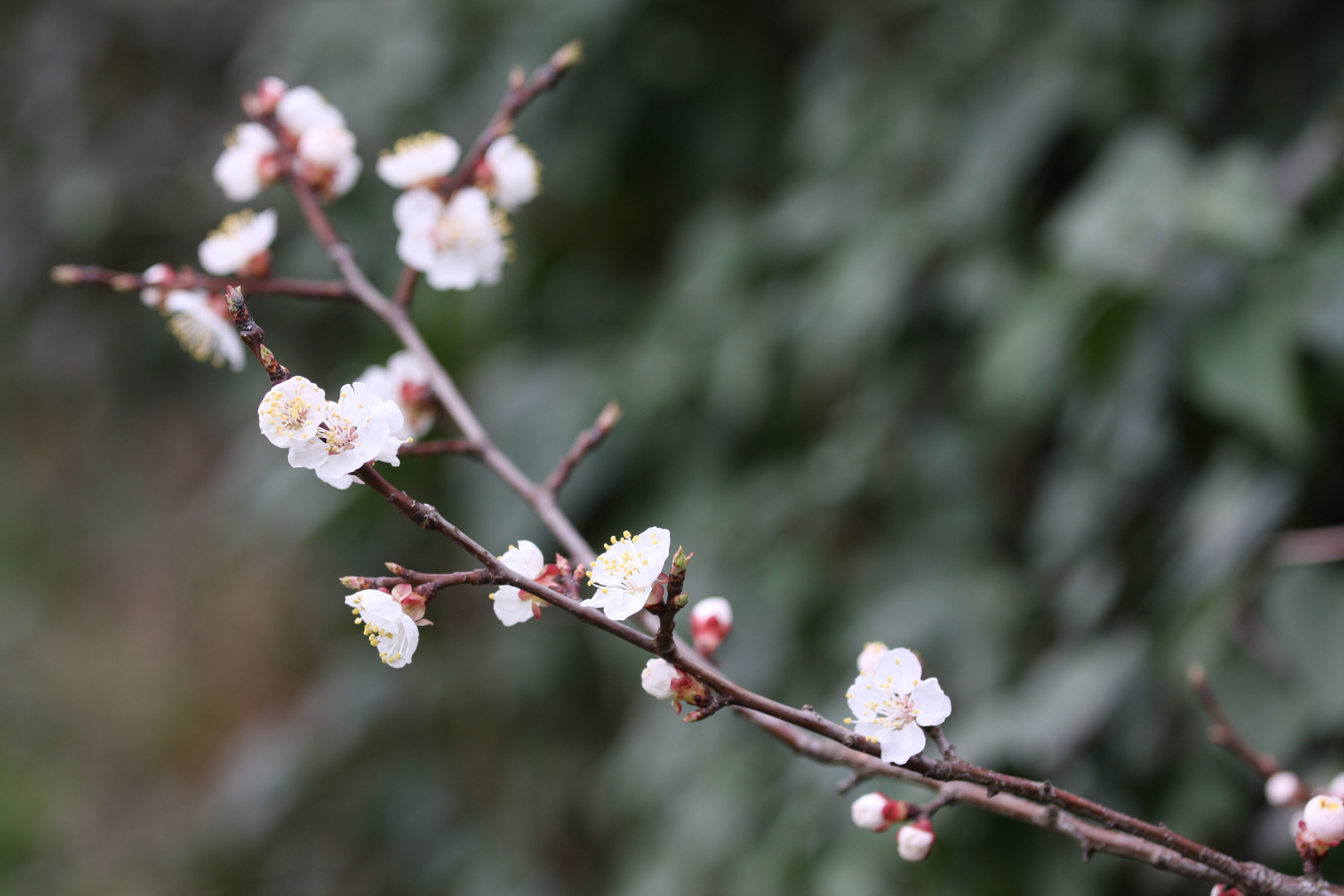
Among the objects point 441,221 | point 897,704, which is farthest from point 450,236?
point 897,704

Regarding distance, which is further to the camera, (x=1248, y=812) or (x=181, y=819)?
(x=181, y=819)

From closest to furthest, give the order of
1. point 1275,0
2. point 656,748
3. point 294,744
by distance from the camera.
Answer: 1. point 1275,0
2. point 656,748
3. point 294,744

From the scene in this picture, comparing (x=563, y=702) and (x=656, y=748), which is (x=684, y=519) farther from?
(x=563, y=702)

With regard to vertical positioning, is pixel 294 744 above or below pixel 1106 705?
above

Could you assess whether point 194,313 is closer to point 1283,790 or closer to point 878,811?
point 878,811

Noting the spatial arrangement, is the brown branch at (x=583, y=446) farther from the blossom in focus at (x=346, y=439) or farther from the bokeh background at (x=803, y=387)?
the blossom in focus at (x=346, y=439)

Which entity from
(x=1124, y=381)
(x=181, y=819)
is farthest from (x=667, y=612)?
(x=181, y=819)
